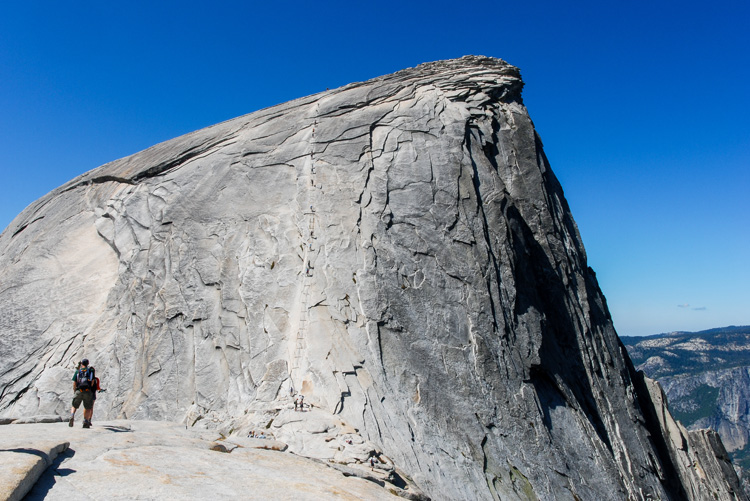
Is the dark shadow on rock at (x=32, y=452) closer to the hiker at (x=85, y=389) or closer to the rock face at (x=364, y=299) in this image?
the hiker at (x=85, y=389)

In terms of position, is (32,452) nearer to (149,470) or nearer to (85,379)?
Result: (149,470)

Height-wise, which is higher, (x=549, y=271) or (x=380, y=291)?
(x=549, y=271)

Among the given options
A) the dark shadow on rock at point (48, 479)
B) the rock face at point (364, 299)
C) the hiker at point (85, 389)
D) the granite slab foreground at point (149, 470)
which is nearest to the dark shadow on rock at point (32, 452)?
the granite slab foreground at point (149, 470)

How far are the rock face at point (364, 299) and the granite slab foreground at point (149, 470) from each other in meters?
2.13

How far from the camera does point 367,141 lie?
19.1m

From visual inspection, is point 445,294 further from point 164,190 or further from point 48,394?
point 48,394

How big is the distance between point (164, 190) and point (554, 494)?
16.9 m

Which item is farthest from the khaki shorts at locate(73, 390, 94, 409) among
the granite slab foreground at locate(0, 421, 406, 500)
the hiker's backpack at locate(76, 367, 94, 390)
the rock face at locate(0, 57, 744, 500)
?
the rock face at locate(0, 57, 744, 500)

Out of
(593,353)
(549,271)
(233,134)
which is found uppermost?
(233,134)

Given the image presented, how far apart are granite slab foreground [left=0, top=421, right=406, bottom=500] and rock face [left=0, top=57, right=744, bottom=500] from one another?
2.13 m

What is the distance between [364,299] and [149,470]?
8.18 m

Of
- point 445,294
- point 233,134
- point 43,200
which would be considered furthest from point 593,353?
point 43,200

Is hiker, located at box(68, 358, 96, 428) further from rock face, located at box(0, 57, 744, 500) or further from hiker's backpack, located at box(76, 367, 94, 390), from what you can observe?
rock face, located at box(0, 57, 744, 500)

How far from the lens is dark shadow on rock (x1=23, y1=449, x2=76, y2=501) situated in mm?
7755
